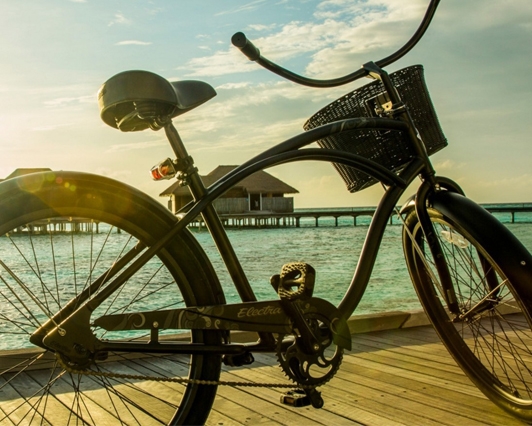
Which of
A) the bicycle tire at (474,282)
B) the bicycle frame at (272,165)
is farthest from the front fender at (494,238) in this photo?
the bicycle frame at (272,165)

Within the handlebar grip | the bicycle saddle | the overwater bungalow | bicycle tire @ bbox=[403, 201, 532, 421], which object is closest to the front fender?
bicycle tire @ bbox=[403, 201, 532, 421]

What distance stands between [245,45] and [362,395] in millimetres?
1381

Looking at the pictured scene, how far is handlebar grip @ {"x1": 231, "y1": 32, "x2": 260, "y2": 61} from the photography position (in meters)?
1.79

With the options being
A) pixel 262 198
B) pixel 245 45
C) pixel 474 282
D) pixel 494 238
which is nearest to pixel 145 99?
pixel 245 45

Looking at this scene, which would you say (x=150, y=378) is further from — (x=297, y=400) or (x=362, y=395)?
(x=362, y=395)

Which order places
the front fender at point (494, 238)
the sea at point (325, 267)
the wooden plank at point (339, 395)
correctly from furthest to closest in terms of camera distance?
the sea at point (325, 267) → the wooden plank at point (339, 395) → the front fender at point (494, 238)

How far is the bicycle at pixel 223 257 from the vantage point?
1495 millimetres

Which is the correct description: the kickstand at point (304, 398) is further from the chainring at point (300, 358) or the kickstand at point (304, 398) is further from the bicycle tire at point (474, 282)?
the bicycle tire at point (474, 282)

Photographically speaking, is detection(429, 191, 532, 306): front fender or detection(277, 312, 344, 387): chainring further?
detection(429, 191, 532, 306): front fender

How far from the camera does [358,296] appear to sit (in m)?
1.91

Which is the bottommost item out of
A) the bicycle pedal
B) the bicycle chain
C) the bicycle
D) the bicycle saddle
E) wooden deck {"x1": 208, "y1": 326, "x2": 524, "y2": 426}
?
wooden deck {"x1": 208, "y1": 326, "x2": 524, "y2": 426}

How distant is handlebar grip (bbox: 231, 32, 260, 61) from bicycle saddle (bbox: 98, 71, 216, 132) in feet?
0.72

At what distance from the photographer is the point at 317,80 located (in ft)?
6.76

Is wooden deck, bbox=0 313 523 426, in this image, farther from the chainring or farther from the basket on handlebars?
the basket on handlebars
